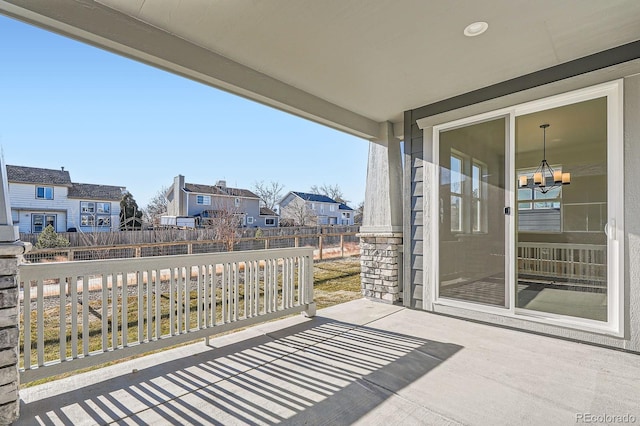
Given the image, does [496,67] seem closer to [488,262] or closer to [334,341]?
[488,262]

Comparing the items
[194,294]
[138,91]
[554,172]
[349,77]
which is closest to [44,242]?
[138,91]

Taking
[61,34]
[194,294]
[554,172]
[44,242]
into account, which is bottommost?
[194,294]

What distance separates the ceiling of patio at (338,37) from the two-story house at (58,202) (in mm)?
9223

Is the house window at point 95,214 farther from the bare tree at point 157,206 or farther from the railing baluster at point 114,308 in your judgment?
the railing baluster at point 114,308

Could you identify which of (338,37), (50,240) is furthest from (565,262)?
(50,240)

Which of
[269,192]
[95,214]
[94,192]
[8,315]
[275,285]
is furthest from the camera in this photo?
[269,192]

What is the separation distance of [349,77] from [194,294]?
156 inches

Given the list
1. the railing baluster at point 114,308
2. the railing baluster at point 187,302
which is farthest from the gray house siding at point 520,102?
the railing baluster at point 114,308

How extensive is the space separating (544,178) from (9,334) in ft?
19.6

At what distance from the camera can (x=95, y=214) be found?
35.8 feet

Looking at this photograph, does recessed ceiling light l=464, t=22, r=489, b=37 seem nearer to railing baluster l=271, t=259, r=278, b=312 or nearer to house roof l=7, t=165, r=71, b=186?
railing baluster l=271, t=259, r=278, b=312

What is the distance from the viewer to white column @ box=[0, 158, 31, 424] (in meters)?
1.64

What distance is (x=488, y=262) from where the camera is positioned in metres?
3.39

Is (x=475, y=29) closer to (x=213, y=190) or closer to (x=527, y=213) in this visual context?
(x=527, y=213)
